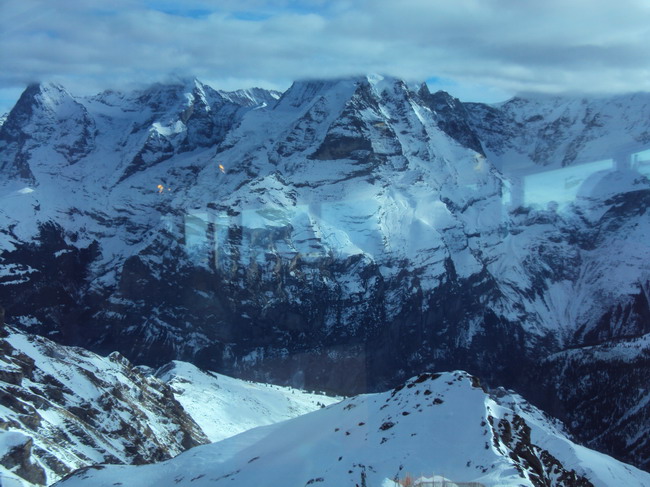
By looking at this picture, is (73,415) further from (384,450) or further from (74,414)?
(384,450)

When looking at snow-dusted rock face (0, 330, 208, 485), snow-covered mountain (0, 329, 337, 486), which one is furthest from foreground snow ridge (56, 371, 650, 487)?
snow-dusted rock face (0, 330, 208, 485)

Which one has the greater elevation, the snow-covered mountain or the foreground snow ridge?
the foreground snow ridge

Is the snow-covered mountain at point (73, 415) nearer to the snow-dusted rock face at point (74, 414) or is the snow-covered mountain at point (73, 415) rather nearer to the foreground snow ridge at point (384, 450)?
the snow-dusted rock face at point (74, 414)

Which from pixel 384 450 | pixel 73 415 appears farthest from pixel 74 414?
pixel 384 450

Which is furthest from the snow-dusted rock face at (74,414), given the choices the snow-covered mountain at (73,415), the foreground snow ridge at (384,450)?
the foreground snow ridge at (384,450)

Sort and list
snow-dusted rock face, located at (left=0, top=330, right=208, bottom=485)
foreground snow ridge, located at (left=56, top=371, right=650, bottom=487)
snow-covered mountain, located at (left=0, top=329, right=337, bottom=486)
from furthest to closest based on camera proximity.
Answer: snow-dusted rock face, located at (left=0, top=330, right=208, bottom=485) < snow-covered mountain, located at (left=0, top=329, right=337, bottom=486) < foreground snow ridge, located at (left=56, top=371, right=650, bottom=487)

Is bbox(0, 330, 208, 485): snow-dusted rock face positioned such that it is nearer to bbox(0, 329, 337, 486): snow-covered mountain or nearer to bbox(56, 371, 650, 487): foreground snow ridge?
bbox(0, 329, 337, 486): snow-covered mountain
